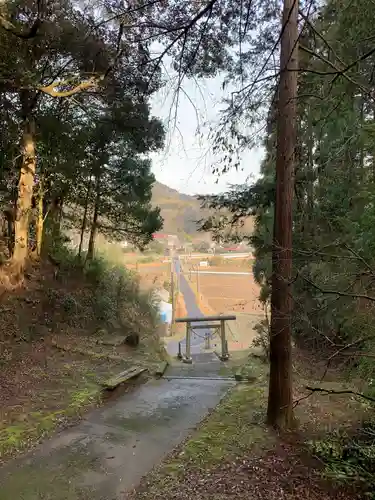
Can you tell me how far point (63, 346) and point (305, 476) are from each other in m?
6.28

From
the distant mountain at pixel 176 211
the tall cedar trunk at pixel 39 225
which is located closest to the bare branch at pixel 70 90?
the distant mountain at pixel 176 211

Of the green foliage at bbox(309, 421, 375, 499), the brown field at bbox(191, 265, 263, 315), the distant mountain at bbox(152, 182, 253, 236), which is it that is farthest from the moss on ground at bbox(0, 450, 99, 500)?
the brown field at bbox(191, 265, 263, 315)

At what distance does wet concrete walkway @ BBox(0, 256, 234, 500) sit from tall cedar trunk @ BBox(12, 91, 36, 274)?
4491 millimetres

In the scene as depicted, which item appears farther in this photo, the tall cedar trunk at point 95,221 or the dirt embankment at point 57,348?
the tall cedar trunk at point 95,221

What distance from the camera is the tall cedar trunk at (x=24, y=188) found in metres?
8.27

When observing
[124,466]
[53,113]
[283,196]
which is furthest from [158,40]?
[53,113]

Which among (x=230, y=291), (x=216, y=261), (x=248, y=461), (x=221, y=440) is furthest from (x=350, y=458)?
(x=216, y=261)

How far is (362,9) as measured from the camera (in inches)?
125

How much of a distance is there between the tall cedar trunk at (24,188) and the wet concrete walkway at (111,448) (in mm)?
4491

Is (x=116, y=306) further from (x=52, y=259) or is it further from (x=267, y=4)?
(x=267, y=4)

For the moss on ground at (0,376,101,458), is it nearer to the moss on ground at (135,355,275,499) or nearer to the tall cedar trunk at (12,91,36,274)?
the moss on ground at (135,355,275,499)

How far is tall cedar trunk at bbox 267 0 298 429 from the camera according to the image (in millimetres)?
4535

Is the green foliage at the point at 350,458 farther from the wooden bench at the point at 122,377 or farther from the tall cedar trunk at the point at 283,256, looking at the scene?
the wooden bench at the point at 122,377

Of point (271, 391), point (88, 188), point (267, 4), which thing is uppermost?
point (267, 4)
